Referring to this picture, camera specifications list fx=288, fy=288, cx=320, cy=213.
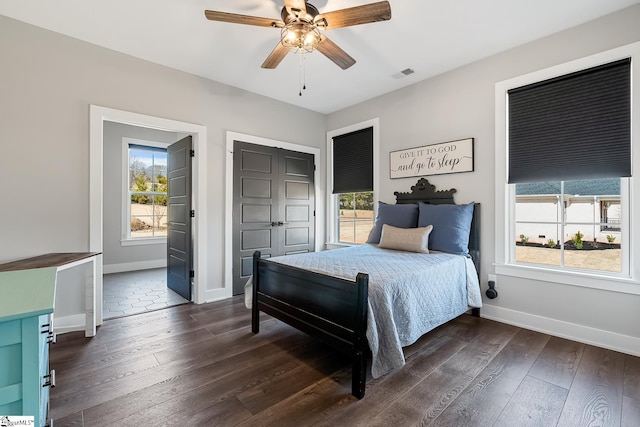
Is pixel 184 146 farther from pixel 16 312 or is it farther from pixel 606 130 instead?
pixel 606 130

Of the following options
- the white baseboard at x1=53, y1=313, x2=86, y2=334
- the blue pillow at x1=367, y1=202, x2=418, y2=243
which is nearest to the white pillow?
the blue pillow at x1=367, y1=202, x2=418, y2=243

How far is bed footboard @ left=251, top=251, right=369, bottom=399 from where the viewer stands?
1758 millimetres

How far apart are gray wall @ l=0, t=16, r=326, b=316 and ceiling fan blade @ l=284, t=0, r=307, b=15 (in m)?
2.04

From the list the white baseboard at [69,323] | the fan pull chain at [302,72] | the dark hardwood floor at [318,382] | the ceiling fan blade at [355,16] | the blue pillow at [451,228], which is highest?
the fan pull chain at [302,72]

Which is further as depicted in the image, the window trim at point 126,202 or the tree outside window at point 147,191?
the tree outside window at point 147,191

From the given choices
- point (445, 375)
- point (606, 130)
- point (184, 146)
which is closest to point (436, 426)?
point (445, 375)

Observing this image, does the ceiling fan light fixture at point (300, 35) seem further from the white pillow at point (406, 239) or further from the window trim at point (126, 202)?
the window trim at point (126, 202)

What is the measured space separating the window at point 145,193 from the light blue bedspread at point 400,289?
3973 mm

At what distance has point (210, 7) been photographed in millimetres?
2332

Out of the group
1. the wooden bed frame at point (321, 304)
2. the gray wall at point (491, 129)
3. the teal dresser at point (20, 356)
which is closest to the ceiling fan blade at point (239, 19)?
the wooden bed frame at point (321, 304)

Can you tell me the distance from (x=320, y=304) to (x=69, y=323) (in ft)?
8.12

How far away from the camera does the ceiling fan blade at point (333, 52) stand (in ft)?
7.25

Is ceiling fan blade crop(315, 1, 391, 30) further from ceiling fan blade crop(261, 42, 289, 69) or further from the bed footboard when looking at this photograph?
the bed footboard

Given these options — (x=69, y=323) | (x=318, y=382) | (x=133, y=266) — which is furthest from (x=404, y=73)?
(x=133, y=266)
